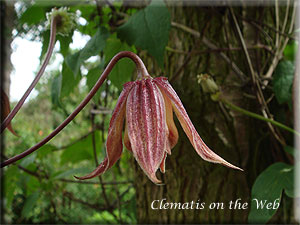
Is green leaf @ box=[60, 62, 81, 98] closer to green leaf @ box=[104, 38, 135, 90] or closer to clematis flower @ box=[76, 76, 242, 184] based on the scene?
green leaf @ box=[104, 38, 135, 90]

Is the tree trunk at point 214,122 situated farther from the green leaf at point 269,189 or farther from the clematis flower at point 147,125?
the clematis flower at point 147,125

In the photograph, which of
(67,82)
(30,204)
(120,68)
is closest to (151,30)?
(120,68)

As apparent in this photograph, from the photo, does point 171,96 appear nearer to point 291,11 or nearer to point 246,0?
point 246,0

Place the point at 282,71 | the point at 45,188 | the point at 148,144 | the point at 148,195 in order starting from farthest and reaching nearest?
the point at 45,188, the point at 148,195, the point at 282,71, the point at 148,144

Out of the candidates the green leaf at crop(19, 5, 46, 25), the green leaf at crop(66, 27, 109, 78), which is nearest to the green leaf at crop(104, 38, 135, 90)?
the green leaf at crop(66, 27, 109, 78)

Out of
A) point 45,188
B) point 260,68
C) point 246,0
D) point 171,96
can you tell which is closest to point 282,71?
point 260,68

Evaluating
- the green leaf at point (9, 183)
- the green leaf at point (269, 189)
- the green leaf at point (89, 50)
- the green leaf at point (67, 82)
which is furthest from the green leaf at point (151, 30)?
the green leaf at point (9, 183)
